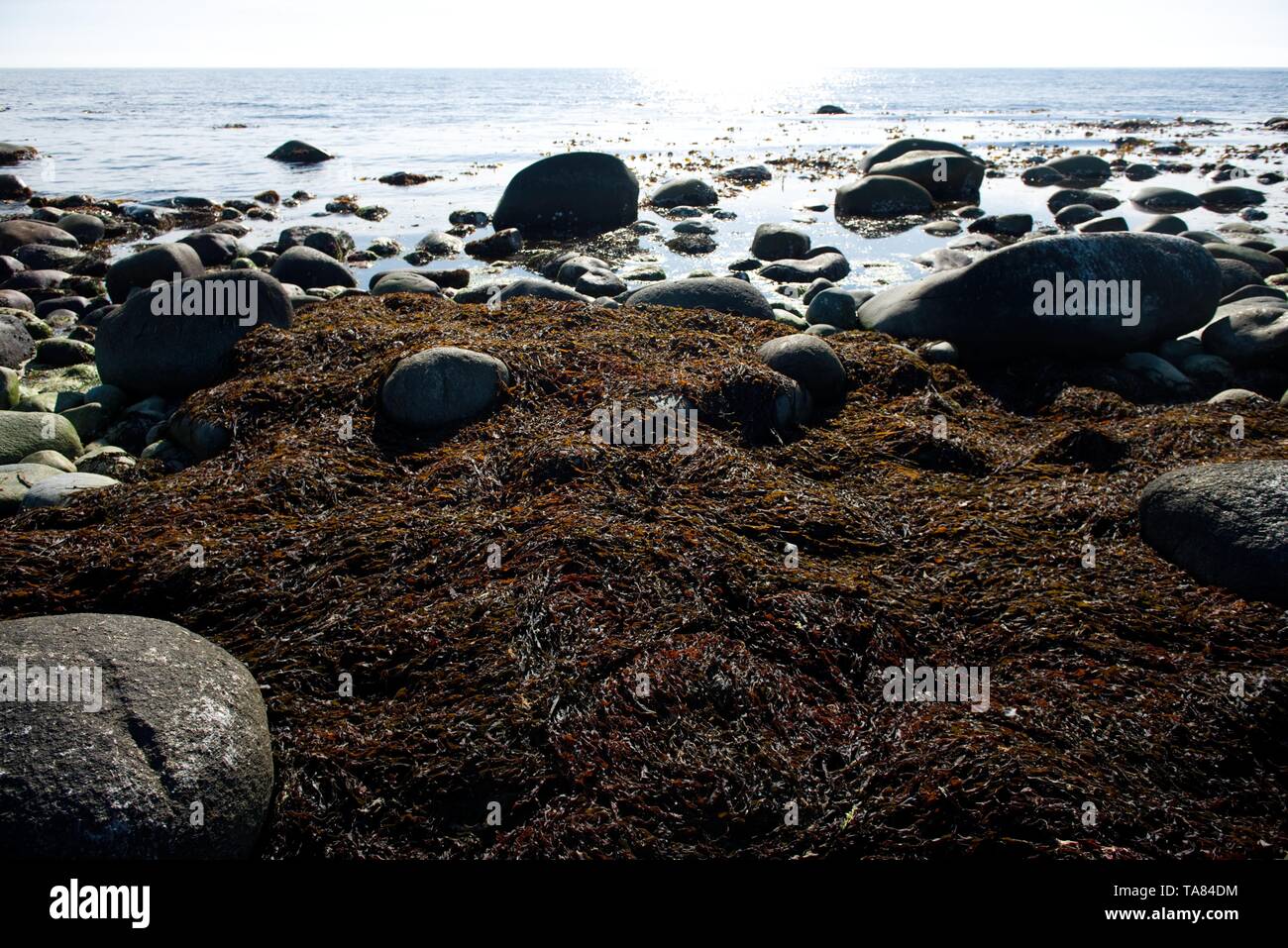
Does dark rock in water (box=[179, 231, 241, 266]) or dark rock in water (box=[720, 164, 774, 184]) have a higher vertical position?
dark rock in water (box=[720, 164, 774, 184])

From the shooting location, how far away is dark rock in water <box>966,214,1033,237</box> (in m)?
13.5

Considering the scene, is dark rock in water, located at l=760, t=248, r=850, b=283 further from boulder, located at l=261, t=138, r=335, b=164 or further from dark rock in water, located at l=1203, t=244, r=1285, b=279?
boulder, located at l=261, t=138, r=335, b=164

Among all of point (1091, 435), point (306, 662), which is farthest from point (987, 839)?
point (1091, 435)

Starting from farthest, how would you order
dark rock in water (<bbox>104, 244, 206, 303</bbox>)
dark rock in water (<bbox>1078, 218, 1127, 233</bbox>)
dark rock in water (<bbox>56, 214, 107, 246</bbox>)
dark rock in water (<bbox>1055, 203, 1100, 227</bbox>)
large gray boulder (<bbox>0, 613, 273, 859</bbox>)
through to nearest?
1. dark rock in water (<bbox>1055, 203, 1100, 227</bbox>)
2. dark rock in water (<bbox>56, 214, 107, 246</bbox>)
3. dark rock in water (<bbox>1078, 218, 1127, 233</bbox>)
4. dark rock in water (<bbox>104, 244, 206, 303</bbox>)
5. large gray boulder (<bbox>0, 613, 273, 859</bbox>)

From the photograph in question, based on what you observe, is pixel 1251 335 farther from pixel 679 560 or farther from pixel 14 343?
pixel 14 343

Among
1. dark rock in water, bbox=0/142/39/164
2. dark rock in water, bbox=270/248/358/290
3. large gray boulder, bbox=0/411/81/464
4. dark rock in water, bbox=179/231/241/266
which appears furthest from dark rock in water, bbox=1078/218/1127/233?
dark rock in water, bbox=0/142/39/164

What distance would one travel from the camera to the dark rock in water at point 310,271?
10070mm

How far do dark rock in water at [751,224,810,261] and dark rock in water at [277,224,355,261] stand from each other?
596 cm

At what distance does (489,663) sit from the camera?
3.33 meters

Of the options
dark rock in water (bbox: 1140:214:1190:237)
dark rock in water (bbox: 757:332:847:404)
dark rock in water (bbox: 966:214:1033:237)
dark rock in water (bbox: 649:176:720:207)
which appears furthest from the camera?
dark rock in water (bbox: 649:176:720:207)

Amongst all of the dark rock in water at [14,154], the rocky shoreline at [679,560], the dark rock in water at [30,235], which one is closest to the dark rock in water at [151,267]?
the rocky shoreline at [679,560]
